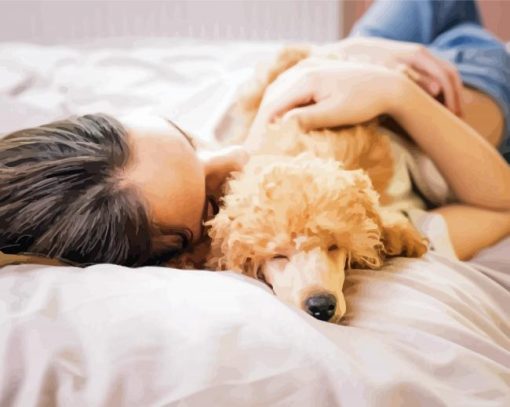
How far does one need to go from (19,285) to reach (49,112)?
71 cm

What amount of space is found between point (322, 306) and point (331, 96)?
449 millimetres

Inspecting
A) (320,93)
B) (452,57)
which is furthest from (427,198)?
(452,57)

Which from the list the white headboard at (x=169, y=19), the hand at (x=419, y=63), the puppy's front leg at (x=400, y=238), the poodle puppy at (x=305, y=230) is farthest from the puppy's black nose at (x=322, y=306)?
the white headboard at (x=169, y=19)

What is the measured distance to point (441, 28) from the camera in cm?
149

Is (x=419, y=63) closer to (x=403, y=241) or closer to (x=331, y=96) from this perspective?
(x=331, y=96)

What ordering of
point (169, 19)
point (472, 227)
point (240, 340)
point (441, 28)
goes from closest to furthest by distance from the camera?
1. point (240, 340)
2. point (472, 227)
3. point (441, 28)
4. point (169, 19)

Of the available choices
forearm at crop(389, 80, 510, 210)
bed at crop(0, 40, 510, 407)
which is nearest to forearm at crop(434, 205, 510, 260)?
forearm at crop(389, 80, 510, 210)

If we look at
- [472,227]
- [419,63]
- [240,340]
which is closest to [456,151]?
[472,227]

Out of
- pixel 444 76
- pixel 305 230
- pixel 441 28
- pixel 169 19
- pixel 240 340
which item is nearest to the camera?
pixel 240 340

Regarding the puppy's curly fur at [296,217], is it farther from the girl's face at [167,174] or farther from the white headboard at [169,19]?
the white headboard at [169,19]

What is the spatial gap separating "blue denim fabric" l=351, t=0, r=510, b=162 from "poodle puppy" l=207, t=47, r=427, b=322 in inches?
23.3

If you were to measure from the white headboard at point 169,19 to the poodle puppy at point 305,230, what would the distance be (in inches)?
67.4

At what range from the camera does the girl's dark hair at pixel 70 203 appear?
745 mm

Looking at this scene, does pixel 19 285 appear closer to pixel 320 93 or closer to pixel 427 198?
pixel 320 93
